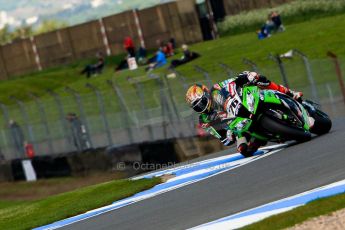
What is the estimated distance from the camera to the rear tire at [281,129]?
1459cm

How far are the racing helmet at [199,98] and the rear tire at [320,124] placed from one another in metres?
1.63

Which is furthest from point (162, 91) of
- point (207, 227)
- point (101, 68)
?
point (101, 68)

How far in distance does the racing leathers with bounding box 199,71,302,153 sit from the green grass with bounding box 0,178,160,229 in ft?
3.91

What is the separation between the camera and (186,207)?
11.5 meters

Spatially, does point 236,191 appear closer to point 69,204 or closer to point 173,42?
point 69,204

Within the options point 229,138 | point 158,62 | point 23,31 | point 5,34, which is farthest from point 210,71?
point 5,34

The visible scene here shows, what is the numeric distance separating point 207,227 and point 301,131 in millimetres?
5243

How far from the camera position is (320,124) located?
50.6 feet

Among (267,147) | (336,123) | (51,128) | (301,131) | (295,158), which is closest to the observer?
(295,158)

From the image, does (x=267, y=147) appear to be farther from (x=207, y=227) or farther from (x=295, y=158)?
(x=207, y=227)

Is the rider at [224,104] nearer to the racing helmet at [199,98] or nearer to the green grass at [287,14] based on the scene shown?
the racing helmet at [199,98]

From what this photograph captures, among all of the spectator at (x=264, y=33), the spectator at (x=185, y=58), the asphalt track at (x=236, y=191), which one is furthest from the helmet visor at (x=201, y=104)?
the spectator at (x=264, y=33)

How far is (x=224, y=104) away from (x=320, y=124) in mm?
1570

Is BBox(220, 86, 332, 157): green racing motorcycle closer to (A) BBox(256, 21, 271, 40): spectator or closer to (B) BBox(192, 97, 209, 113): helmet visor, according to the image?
(B) BBox(192, 97, 209, 113): helmet visor
